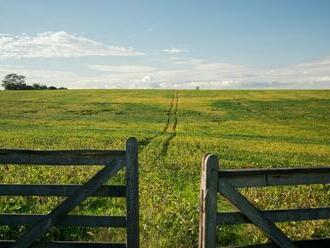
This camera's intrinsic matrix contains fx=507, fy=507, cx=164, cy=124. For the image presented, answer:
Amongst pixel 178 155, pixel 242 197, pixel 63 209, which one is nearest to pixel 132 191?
pixel 63 209

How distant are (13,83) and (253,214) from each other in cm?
16178

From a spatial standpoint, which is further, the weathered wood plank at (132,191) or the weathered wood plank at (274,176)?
the weathered wood plank at (132,191)

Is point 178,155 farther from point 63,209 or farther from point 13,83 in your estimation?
point 13,83

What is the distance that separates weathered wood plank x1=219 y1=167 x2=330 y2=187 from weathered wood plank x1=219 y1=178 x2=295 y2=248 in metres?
0.12

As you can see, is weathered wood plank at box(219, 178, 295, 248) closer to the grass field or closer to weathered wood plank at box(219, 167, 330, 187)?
weathered wood plank at box(219, 167, 330, 187)

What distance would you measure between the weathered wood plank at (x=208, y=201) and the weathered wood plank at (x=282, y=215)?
122 mm

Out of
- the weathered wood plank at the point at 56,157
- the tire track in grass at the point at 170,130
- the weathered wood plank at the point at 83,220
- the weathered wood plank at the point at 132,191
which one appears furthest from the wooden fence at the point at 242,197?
the tire track in grass at the point at 170,130

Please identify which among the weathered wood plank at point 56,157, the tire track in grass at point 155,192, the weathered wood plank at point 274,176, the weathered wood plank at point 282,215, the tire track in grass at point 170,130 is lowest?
the tire track in grass at point 170,130

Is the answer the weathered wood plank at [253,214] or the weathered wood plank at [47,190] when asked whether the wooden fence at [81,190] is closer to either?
the weathered wood plank at [47,190]

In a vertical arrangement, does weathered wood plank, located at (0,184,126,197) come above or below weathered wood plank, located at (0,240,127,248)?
above

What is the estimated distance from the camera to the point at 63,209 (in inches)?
257

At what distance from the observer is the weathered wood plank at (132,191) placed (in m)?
6.55

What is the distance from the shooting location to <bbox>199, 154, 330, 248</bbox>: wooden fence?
237 inches

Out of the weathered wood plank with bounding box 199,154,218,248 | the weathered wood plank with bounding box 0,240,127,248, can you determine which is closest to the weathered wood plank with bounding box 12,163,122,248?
the weathered wood plank with bounding box 0,240,127,248
